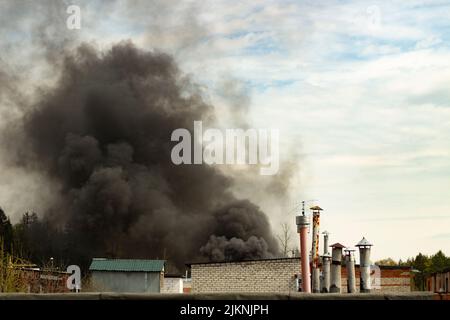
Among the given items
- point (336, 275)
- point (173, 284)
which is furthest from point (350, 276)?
point (173, 284)

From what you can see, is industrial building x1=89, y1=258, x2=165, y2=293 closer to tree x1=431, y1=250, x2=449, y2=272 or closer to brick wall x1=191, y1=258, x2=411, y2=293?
brick wall x1=191, y1=258, x2=411, y2=293

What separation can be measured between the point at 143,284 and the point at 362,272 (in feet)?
100

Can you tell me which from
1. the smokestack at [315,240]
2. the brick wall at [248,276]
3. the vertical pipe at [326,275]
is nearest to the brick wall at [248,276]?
the brick wall at [248,276]

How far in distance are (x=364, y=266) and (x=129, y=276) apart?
30888 mm

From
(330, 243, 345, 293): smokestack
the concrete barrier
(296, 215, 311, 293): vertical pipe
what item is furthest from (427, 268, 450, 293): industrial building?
the concrete barrier

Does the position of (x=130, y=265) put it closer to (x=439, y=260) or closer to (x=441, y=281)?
(x=441, y=281)

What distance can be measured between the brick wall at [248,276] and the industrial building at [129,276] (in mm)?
9469

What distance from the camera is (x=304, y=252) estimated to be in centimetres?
2186

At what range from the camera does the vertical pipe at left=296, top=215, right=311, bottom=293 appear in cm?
2148

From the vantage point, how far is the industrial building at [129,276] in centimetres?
4903

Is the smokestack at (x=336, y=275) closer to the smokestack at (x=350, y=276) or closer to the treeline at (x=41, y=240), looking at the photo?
the smokestack at (x=350, y=276)
